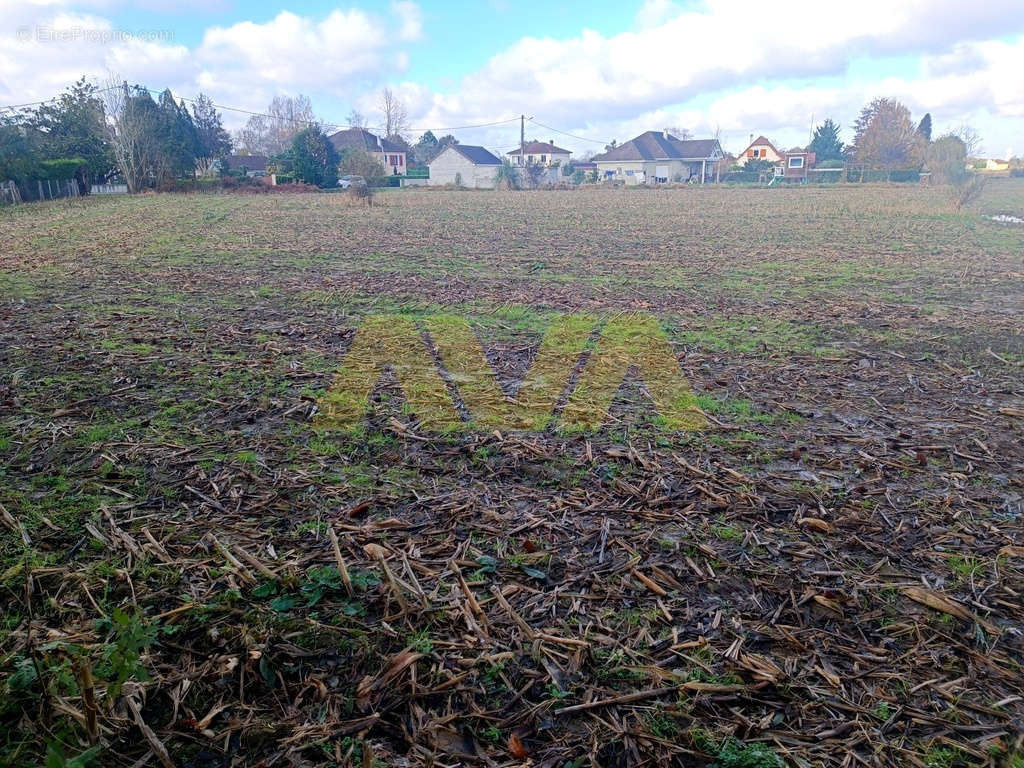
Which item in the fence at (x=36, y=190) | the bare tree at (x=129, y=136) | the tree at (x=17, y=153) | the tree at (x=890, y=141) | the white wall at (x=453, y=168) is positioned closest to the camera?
the fence at (x=36, y=190)

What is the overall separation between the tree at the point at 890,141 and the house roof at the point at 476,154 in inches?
1418

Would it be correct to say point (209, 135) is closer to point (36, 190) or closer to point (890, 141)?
point (36, 190)

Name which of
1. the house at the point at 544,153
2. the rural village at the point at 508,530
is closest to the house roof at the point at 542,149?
the house at the point at 544,153

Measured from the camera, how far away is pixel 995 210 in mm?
24750

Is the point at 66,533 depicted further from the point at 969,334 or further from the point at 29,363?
the point at 969,334

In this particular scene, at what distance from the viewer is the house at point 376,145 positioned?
73.4 metres

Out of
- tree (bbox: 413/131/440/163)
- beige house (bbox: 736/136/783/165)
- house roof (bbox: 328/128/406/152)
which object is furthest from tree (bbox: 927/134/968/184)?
tree (bbox: 413/131/440/163)

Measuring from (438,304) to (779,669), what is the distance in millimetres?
6559

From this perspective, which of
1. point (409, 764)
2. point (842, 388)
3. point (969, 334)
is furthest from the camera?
point (969, 334)

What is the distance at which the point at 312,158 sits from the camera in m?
42.5

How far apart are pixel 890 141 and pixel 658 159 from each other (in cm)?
2749

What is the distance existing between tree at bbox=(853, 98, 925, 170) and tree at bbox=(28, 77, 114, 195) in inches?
2166

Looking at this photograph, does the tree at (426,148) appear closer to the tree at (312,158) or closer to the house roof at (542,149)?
the house roof at (542,149)

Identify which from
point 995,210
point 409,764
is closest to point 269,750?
point 409,764
